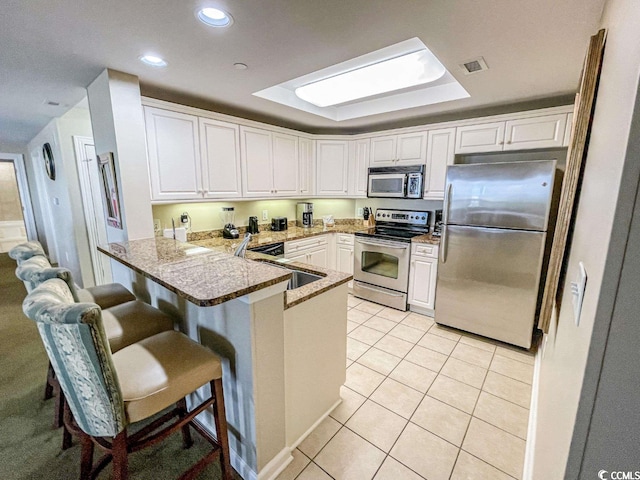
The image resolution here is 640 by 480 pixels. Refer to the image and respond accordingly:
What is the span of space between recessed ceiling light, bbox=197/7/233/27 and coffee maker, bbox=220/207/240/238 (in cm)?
212

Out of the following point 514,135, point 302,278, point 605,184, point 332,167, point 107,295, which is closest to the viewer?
point 605,184

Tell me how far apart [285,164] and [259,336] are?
2.76 m

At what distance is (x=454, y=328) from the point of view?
294cm

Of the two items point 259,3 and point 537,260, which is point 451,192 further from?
point 259,3

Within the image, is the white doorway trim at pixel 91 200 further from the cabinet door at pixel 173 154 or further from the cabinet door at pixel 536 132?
the cabinet door at pixel 536 132

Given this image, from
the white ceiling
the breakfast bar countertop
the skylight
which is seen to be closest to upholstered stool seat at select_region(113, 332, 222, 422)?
the breakfast bar countertop

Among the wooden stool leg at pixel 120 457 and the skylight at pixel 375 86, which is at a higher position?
the skylight at pixel 375 86

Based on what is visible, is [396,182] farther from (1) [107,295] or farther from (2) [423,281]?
(1) [107,295]

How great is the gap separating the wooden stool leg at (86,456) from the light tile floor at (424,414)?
2.95 ft

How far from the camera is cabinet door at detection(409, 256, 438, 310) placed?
3055mm

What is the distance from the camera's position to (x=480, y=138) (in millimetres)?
2916

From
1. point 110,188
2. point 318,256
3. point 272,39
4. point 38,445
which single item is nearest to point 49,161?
point 110,188

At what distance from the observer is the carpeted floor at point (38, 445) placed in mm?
1441

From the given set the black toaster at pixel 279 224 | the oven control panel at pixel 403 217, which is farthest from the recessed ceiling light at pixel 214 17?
the oven control panel at pixel 403 217
